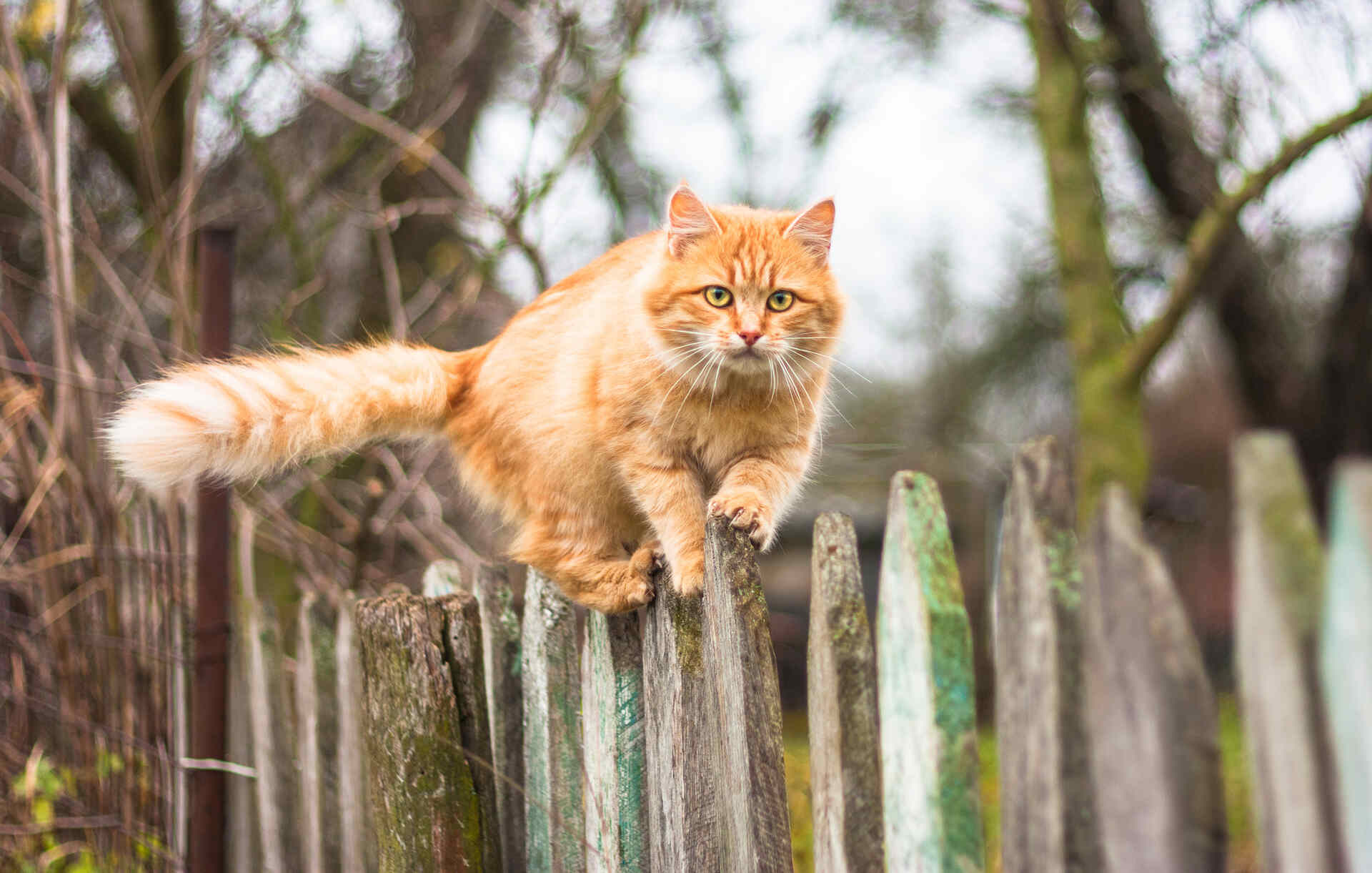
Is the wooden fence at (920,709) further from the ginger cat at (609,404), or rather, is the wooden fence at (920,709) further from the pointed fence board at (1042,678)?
the ginger cat at (609,404)

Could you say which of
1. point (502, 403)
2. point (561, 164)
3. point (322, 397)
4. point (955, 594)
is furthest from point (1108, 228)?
point (955, 594)

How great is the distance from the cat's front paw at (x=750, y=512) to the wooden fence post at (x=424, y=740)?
553mm

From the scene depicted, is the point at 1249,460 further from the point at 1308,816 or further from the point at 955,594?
the point at 955,594

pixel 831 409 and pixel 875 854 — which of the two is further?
pixel 831 409

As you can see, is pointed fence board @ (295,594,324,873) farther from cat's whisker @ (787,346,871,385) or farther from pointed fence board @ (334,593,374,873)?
cat's whisker @ (787,346,871,385)

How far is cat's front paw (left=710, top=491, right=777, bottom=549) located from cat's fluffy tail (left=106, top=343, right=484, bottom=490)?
858mm

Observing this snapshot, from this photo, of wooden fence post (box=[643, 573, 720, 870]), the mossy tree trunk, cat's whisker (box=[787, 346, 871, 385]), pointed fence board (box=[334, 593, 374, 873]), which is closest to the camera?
wooden fence post (box=[643, 573, 720, 870])

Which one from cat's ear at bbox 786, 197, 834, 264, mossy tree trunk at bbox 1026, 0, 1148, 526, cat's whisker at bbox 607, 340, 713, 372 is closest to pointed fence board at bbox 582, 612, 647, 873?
cat's whisker at bbox 607, 340, 713, 372

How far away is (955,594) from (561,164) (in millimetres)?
2979

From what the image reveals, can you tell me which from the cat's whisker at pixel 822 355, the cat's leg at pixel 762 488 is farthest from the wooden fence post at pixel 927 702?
the cat's whisker at pixel 822 355

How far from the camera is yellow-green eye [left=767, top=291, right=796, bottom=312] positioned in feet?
8.46

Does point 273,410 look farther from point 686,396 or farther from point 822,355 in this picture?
point 822,355

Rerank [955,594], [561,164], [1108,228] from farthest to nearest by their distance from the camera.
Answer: [1108,228] < [561,164] < [955,594]

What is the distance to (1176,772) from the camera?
96 centimetres
